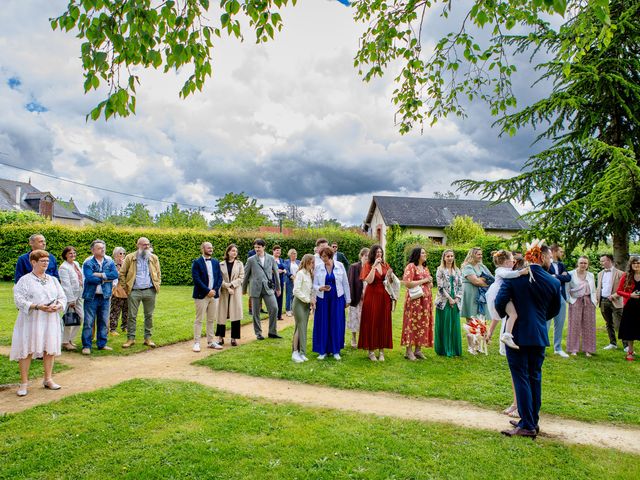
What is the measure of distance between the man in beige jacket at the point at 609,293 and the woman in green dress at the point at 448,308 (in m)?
3.53

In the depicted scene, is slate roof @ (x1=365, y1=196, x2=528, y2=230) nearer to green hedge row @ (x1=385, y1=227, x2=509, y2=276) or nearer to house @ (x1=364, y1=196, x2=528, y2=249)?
house @ (x1=364, y1=196, x2=528, y2=249)

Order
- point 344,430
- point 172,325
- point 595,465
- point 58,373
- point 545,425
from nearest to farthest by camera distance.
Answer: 1. point 595,465
2. point 344,430
3. point 545,425
4. point 58,373
5. point 172,325

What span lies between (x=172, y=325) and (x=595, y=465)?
973 centimetres

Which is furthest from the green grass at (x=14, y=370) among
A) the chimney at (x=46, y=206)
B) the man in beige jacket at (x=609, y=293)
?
the chimney at (x=46, y=206)

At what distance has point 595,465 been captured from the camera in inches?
165

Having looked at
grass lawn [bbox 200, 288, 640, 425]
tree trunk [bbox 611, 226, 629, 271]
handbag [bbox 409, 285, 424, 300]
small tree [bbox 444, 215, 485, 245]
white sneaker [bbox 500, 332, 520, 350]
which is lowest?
grass lawn [bbox 200, 288, 640, 425]

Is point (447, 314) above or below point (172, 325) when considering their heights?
above

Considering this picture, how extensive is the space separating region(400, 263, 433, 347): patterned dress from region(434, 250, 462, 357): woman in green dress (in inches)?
12.0

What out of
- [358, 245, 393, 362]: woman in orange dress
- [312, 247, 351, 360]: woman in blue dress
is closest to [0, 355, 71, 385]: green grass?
[312, 247, 351, 360]: woman in blue dress

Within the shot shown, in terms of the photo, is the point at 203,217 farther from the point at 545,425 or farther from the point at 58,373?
the point at 545,425

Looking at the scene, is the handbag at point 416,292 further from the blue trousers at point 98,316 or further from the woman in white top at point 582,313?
the blue trousers at point 98,316

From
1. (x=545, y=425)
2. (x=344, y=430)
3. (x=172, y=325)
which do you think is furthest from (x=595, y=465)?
(x=172, y=325)

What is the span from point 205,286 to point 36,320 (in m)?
3.20

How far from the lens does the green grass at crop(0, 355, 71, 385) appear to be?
671cm
